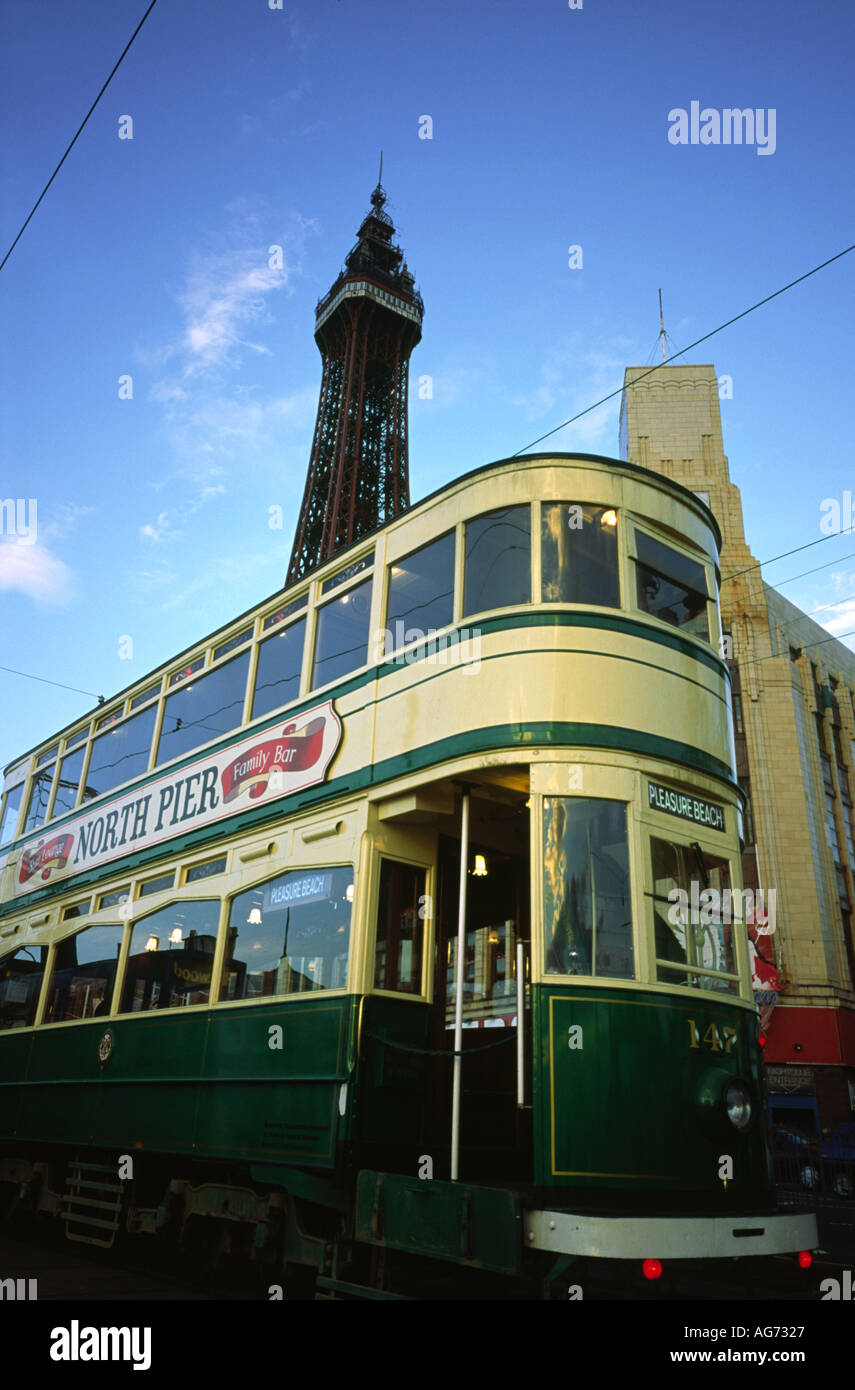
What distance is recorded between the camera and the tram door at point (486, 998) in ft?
21.0

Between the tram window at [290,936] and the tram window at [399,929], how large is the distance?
225mm

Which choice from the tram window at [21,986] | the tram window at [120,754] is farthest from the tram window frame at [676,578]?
the tram window at [21,986]

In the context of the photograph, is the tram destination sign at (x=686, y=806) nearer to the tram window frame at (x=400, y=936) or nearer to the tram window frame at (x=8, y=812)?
the tram window frame at (x=400, y=936)

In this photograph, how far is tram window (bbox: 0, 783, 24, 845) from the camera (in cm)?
1312

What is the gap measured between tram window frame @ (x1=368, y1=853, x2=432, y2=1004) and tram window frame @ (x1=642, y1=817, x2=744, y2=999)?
1.68m

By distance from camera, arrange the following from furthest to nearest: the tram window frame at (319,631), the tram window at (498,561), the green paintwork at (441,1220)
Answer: the tram window frame at (319,631) → the tram window at (498,561) → the green paintwork at (441,1220)

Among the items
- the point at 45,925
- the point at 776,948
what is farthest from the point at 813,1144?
the point at 45,925

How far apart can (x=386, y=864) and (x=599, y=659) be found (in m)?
1.97

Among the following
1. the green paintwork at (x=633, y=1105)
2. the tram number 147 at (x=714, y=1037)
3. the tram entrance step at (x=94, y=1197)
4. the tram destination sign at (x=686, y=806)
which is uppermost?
the tram destination sign at (x=686, y=806)

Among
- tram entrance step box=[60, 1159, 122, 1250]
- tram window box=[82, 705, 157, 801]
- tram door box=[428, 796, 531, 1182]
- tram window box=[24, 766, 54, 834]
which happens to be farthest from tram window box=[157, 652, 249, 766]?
tram entrance step box=[60, 1159, 122, 1250]

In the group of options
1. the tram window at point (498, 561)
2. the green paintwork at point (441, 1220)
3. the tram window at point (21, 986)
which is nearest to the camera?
the green paintwork at point (441, 1220)

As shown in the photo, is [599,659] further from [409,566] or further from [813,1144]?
[813,1144]

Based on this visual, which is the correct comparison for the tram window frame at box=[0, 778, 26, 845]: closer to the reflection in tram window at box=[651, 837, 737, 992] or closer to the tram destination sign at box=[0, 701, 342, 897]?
the tram destination sign at box=[0, 701, 342, 897]

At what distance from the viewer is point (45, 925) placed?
35.2 ft
